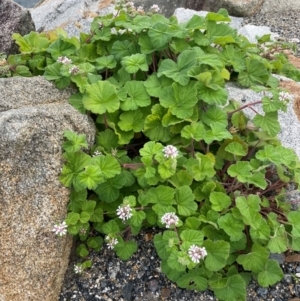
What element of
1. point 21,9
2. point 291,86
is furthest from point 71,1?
point 291,86

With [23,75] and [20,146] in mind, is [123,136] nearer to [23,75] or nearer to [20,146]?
[20,146]

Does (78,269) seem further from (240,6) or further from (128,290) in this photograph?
(240,6)

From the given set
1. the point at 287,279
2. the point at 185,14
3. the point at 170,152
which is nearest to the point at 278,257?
the point at 287,279

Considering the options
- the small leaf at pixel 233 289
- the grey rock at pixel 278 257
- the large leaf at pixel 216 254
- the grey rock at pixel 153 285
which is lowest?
the grey rock at pixel 153 285

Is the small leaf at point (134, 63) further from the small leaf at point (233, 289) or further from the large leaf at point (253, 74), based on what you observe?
the small leaf at point (233, 289)

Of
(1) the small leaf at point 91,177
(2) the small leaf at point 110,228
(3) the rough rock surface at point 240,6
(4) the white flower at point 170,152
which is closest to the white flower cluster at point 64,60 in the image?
(1) the small leaf at point 91,177

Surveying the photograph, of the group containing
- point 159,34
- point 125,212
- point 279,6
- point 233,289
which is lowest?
point 279,6
